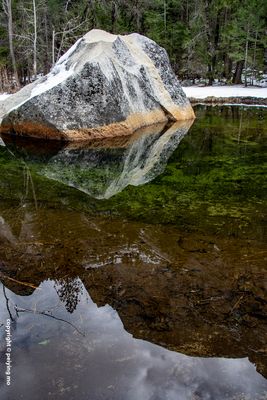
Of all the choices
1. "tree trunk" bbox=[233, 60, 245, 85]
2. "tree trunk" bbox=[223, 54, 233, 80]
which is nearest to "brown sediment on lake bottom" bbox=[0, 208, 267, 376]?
"tree trunk" bbox=[233, 60, 245, 85]

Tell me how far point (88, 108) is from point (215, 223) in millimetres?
6238

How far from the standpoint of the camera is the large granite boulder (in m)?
9.72

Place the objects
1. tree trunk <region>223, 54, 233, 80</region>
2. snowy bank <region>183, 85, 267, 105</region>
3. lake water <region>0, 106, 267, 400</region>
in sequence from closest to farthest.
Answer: lake water <region>0, 106, 267, 400</region> < snowy bank <region>183, 85, 267, 105</region> < tree trunk <region>223, 54, 233, 80</region>

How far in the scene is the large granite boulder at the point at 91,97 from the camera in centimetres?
972

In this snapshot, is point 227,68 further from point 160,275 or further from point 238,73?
point 160,275

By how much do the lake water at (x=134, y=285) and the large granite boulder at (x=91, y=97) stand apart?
326cm

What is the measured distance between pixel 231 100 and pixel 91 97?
11015 millimetres

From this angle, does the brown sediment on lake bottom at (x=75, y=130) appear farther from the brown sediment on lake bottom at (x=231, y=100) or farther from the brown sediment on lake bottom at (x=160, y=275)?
the brown sediment on lake bottom at (x=231, y=100)

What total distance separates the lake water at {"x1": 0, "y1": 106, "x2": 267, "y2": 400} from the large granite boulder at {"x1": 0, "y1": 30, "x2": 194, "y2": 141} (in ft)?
10.7

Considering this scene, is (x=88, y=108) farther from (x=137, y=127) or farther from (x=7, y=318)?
(x=7, y=318)

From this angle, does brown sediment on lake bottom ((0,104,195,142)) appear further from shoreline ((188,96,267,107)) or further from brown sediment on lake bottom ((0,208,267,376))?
shoreline ((188,96,267,107))

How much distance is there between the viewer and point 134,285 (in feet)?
10.9

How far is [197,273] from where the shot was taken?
11.5 feet

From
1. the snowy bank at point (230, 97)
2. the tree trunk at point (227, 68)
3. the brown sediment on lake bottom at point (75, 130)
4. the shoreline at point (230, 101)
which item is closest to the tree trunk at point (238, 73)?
the tree trunk at point (227, 68)
